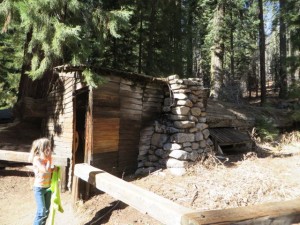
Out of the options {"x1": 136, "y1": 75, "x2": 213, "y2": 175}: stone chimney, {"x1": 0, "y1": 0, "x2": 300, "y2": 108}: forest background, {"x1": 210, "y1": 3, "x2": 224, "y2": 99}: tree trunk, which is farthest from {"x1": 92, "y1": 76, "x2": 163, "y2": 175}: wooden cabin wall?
{"x1": 210, "y1": 3, "x2": 224, "y2": 99}: tree trunk

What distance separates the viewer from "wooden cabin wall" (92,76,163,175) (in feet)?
25.5

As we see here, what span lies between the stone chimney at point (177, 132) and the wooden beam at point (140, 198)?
2.45 m

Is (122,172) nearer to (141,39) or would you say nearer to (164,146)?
(164,146)

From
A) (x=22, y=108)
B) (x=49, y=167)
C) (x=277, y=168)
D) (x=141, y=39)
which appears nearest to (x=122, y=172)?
(x=49, y=167)

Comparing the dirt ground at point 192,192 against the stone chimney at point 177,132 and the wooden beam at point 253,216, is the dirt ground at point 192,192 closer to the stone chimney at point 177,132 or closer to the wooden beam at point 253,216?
the stone chimney at point 177,132

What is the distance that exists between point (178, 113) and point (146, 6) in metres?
8.21

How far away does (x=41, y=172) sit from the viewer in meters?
5.32

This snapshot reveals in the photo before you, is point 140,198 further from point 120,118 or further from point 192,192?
point 120,118

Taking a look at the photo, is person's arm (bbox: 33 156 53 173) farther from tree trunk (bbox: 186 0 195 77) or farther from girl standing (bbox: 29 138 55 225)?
tree trunk (bbox: 186 0 195 77)

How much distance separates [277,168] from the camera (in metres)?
8.61

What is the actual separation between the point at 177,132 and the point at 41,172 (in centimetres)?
403

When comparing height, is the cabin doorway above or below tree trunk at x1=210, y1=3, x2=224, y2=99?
below

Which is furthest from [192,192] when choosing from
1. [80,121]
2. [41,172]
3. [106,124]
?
[80,121]

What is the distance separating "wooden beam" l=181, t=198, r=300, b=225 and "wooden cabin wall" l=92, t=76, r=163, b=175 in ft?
15.9
